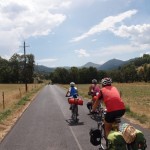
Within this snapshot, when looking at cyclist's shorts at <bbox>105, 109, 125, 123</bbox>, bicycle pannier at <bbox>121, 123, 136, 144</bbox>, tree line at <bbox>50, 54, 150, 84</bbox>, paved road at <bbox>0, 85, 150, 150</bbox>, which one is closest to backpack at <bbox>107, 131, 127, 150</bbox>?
bicycle pannier at <bbox>121, 123, 136, 144</bbox>

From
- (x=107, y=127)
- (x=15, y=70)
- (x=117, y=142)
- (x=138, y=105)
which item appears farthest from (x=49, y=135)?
(x=15, y=70)

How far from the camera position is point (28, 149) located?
1030 cm

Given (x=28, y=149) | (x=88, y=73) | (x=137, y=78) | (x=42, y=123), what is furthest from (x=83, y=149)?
(x=88, y=73)

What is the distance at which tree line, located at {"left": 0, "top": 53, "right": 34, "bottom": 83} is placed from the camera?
158 m

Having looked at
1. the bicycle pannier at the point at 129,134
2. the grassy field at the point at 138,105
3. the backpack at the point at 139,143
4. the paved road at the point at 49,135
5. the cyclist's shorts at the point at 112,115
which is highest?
the cyclist's shorts at the point at 112,115

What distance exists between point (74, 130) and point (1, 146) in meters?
3.50

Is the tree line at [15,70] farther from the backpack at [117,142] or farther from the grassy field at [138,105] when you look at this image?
the backpack at [117,142]

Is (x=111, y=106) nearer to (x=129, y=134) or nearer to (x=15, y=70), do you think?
(x=129, y=134)

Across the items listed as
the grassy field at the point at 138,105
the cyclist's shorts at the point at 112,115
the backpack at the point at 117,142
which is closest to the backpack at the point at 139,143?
the backpack at the point at 117,142

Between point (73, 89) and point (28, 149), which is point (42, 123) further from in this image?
point (28, 149)

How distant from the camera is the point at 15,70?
16112cm

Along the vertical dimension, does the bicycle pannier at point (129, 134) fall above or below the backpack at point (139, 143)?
above

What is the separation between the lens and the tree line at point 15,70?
517ft

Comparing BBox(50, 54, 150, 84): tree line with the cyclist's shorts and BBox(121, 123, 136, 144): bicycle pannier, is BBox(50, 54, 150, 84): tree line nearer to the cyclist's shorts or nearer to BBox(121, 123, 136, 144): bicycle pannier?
the cyclist's shorts
